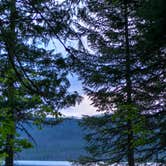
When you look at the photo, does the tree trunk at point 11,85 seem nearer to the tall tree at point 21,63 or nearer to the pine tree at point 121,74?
the tall tree at point 21,63

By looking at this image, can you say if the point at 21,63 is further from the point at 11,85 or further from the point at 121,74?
the point at 121,74

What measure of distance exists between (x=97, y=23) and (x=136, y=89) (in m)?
2.96

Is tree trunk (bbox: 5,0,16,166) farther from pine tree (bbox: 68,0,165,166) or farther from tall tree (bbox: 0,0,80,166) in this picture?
pine tree (bbox: 68,0,165,166)

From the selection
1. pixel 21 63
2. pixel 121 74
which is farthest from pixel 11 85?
pixel 121 74

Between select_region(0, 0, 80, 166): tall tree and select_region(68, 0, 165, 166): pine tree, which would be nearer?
select_region(0, 0, 80, 166): tall tree

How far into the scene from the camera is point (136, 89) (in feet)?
55.4

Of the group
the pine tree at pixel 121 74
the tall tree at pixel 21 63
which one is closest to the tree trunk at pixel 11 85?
the tall tree at pixel 21 63

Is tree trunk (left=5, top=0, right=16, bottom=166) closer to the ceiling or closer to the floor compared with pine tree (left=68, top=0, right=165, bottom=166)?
closer to the floor

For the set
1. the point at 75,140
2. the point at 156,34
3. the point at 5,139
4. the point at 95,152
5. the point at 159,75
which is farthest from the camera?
the point at 75,140

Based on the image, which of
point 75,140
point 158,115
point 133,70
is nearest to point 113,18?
point 133,70

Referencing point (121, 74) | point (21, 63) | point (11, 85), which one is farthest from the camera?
point (121, 74)

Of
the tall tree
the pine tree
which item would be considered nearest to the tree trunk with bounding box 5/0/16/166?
the tall tree

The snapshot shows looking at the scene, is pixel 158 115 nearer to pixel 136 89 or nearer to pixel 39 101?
pixel 136 89

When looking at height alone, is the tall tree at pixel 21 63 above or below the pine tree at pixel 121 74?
below
